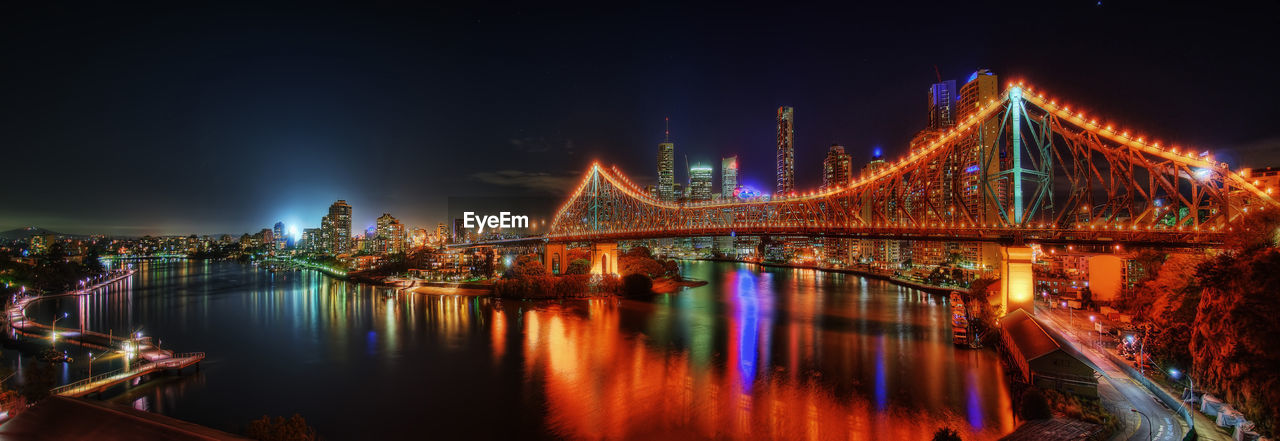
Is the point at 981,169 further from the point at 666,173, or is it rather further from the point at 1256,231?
the point at 666,173

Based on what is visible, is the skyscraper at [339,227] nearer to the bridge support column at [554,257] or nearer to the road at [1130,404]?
Result: the bridge support column at [554,257]

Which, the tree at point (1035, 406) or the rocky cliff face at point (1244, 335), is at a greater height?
the rocky cliff face at point (1244, 335)

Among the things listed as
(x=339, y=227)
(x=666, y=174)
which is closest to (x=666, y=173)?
(x=666, y=174)

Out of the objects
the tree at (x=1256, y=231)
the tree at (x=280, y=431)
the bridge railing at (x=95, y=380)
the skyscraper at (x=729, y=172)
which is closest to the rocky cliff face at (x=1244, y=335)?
the tree at (x=1256, y=231)

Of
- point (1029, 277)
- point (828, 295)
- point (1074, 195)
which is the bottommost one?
point (828, 295)

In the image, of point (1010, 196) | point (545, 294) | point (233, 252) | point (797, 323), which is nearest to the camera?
point (1010, 196)

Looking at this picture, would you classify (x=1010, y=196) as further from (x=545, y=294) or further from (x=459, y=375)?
(x=545, y=294)

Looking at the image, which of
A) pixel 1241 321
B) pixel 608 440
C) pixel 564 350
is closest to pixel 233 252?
pixel 564 350

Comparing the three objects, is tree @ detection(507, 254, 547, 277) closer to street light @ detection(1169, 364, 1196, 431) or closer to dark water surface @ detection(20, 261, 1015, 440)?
dark water surface @ detection(20, 261, 1015, 440)
